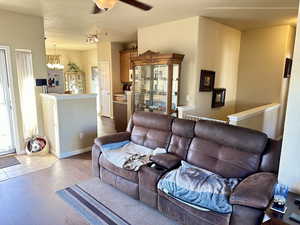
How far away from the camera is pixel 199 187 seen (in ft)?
6.46

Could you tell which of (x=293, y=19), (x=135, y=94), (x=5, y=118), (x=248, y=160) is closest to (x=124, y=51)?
(x=135, y=94)

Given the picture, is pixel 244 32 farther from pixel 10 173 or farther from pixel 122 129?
pixel 10 173

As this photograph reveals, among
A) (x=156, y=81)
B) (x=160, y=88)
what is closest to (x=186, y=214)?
(x=160, y=88)

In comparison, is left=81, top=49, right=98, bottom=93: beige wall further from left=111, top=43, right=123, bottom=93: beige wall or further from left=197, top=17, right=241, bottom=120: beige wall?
left=197, top=17, right=241, bottom=120: beige wall

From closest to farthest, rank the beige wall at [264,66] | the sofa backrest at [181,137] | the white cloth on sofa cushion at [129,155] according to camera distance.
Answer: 1. the white cloth on sofa cushion at [129,155]
2. the sofa backrest at [181,137]
3. the beige wall at [264,66]

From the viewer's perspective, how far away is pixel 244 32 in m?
5.42

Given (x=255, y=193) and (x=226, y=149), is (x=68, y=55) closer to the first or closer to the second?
(x=226, y=149)

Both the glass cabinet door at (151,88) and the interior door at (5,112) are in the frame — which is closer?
the interior door at (5,112)

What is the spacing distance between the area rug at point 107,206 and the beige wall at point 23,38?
221 cm

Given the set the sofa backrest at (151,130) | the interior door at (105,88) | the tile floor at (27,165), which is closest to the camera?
the sofa backrest at (151,130)

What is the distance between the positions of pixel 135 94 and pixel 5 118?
2701mm

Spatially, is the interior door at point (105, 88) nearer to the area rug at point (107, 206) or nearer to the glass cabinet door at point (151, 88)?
the glass cabinet door at point (151, 88)

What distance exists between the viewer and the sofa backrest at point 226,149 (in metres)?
2.18

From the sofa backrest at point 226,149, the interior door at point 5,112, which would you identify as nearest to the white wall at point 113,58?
the interior door at point 5,112
